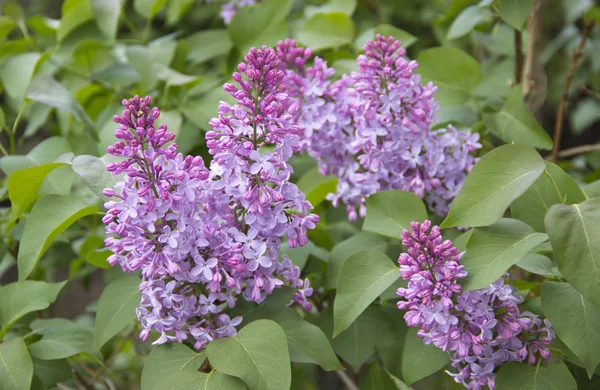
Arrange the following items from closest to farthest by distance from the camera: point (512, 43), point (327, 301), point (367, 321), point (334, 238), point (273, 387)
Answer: point (273, 387), point (367, 321), point (327, 301), point (334, 238), point (512, 43)

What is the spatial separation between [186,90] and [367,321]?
93 centimetres

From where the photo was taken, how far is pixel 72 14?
78.4 inches

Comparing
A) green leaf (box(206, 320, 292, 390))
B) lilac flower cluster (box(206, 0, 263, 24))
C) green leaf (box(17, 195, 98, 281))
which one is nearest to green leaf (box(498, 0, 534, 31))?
green leaf (box(206, 320, 292, 390))

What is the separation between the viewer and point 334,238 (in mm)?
1737

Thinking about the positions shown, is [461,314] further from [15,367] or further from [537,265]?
[15,367]

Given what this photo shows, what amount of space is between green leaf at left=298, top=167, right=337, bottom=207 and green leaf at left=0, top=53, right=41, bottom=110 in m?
0.86

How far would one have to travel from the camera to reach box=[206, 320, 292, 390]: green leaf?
101cm

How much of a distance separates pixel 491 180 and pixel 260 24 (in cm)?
117

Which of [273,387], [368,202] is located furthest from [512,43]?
[273,387]

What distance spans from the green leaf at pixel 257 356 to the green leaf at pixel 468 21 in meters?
1.16

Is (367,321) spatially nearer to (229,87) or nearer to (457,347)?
(457,347)

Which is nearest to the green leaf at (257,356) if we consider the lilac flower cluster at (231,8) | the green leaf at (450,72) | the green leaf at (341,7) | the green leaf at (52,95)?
the green leaf at (52,95)

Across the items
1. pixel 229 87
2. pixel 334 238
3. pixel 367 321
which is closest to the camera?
pixel 229 87

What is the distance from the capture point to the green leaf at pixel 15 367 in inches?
45.4
